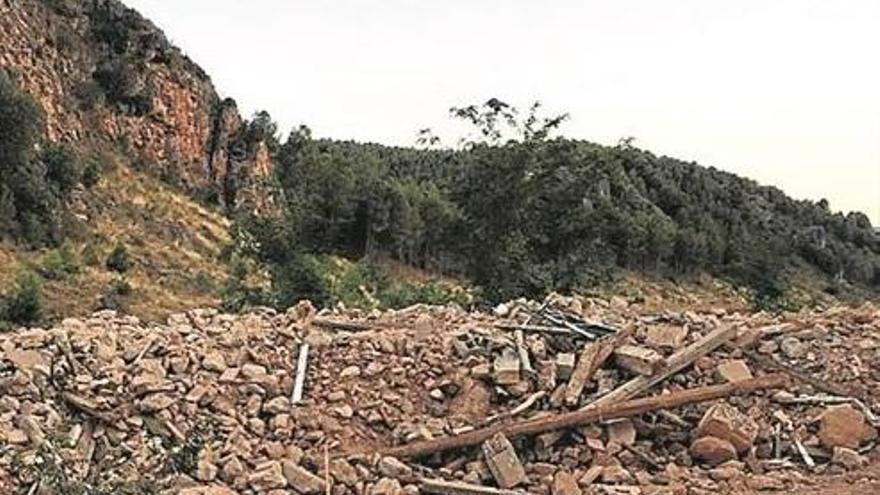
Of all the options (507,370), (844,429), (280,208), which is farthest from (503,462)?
(280,208)

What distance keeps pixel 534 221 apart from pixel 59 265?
12876 millimetres

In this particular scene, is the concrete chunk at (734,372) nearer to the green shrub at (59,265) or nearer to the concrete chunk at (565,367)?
the concrete chunk at (565,367)

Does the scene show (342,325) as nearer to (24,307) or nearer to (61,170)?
(24,307)

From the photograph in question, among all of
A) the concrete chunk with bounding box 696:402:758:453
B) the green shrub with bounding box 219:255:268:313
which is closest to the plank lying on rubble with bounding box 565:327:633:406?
the concrete chunk with bounding box 696:402:758:453

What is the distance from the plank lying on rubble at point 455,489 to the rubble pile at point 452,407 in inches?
0.6

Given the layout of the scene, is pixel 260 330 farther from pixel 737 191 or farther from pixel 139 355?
pixel 737 191

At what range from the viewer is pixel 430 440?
779cm

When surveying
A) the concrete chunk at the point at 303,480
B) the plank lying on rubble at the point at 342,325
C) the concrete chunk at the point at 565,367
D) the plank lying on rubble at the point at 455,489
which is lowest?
the concrete chunk at the point at 303,480

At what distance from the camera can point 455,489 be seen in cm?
733

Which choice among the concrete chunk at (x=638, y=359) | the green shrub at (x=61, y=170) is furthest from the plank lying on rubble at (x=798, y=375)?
the green shrub at (x=61, y=170)

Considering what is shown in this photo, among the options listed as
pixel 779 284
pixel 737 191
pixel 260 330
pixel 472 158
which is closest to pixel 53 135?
pixel 472 158

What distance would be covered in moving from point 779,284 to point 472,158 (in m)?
16.7

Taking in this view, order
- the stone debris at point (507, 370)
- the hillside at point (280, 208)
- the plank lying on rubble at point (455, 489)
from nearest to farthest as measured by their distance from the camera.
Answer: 1. the plank lying on rubble at point (455, 489)
2. the stone debris at point (507, 370)
3. the hillside at point (280, 208)

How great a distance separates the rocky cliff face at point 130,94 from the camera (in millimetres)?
38031
